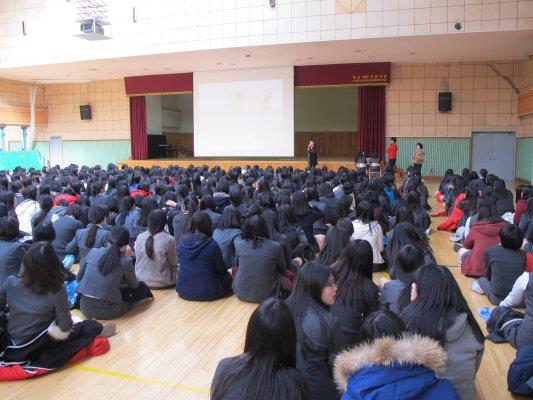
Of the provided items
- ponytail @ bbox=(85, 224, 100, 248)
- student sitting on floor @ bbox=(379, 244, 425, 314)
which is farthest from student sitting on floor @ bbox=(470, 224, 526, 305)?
ponytail @ bbox=(85, 224, 100, 248)

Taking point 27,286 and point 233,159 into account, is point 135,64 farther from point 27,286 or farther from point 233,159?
point 27,286

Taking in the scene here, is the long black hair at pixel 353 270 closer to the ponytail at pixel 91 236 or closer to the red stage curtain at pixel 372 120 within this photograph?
the ponytail at pixel 91 236

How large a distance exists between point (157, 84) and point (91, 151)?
14.7 feet

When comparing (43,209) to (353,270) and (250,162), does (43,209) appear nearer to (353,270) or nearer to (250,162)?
(353,270)

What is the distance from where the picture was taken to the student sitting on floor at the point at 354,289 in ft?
9.41

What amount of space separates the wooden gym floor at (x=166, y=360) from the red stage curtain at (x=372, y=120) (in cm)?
1112

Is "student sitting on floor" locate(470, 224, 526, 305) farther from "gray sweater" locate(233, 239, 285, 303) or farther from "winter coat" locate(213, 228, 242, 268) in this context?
"winter coat" locate(213, 228, 242, 268)

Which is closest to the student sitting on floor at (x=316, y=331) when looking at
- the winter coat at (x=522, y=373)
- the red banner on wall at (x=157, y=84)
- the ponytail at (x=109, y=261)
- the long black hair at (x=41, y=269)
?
the winter coat at (x=522, y=373)

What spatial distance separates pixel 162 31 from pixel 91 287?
10579 millimetres

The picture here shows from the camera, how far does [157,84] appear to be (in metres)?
17.0

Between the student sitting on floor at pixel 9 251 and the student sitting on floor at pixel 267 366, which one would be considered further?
the student sitting on floor at pixel 9 251

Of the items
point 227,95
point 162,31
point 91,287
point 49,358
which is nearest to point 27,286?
point 49,358

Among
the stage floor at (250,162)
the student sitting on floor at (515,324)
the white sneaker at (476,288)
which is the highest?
the stage floor at (250,162)

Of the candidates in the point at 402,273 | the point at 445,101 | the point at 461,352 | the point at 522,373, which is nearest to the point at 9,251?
the point at 402,273
